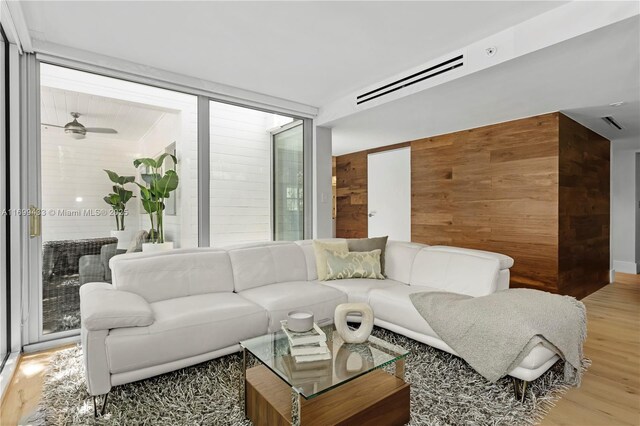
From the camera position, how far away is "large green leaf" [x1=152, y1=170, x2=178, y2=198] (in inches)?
133

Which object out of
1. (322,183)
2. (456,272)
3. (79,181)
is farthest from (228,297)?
(322,183)

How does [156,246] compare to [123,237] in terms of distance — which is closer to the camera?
[123,237]

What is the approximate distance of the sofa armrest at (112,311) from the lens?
1912 millimetres

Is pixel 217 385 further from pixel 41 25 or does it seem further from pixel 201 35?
pixel 41 25

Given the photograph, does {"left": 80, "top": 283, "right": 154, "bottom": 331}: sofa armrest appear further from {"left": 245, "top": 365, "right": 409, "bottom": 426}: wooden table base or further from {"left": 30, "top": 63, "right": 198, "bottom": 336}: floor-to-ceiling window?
{"left": 30, "top": 63, "right": 198, "bottom": 336}: floor-to-ceiling window

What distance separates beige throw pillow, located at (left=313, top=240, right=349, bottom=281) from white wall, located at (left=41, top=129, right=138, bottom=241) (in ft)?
5.82

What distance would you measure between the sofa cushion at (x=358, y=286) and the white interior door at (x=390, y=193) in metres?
2.51

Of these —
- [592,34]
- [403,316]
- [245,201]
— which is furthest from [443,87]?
[245,201]

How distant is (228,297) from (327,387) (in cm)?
140

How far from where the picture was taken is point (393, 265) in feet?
11.2

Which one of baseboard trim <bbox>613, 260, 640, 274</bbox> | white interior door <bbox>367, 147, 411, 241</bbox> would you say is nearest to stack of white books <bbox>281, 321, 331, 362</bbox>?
white interior door <bbox>367, 147, 411, 241</bbox>

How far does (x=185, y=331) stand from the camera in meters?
2.17

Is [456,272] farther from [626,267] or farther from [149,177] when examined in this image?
[626,267]

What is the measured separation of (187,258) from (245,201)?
49.5 inches
